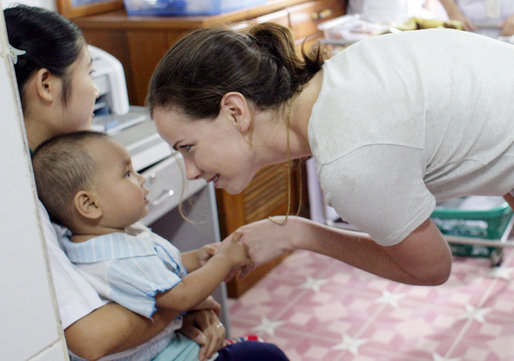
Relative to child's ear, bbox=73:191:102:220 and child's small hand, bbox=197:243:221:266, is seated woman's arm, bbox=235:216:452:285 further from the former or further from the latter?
child's ear, bbox=73:191:102:220

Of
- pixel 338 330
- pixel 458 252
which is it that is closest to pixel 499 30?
pixel 458 252

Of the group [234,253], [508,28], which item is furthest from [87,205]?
[508,28]

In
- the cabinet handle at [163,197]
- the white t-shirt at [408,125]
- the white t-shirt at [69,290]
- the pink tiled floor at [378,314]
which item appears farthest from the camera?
the pink tiled floor at [378,314]

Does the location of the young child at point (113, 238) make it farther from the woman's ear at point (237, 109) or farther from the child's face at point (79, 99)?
the woman's ear at point (237, 109)

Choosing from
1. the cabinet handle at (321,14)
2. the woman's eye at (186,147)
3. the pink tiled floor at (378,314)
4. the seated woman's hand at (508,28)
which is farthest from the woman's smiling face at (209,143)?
the cabinet handle at (321,14)

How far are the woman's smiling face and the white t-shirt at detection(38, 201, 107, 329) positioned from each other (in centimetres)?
27

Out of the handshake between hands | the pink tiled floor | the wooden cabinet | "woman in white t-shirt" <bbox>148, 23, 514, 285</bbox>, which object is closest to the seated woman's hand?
the wooden cabinet

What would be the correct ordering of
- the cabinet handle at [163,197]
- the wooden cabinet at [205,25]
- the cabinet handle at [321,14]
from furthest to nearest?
the cabinet handle at [321,14]
the wooden cabinet at [205,25]
the cabinet handle at [163,197]

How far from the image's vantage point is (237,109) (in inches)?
43.8

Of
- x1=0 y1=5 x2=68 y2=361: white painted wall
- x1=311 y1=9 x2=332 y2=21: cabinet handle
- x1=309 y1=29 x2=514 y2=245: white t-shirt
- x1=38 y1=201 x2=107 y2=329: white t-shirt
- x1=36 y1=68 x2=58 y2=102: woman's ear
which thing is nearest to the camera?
x1=0 y1=5 x2=68 y2=361: white painted wall

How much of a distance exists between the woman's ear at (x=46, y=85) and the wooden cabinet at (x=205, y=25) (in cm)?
93

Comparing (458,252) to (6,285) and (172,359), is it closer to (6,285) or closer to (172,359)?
(172,359)

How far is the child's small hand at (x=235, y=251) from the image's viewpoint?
1.33 meters

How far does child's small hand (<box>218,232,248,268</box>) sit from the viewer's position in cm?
133
